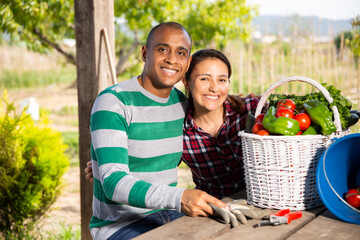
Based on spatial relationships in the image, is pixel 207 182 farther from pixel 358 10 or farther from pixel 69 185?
pixel 69 185

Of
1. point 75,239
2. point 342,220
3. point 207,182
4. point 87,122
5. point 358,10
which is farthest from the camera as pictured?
point 358,10

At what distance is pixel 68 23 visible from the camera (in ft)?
19.6

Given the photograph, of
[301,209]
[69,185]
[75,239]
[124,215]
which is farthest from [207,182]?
[69,185]

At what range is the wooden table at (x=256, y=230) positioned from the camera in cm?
147

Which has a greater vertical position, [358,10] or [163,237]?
[358,10]

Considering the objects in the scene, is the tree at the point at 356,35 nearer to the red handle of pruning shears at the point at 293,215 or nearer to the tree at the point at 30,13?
the tree at the point at 30,13

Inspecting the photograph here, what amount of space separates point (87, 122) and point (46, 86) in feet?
51.0

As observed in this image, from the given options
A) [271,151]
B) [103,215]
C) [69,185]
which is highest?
[271,151]

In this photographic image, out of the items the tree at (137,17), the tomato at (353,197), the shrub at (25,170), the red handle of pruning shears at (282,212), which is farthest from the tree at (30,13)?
the tomato at (353,197)

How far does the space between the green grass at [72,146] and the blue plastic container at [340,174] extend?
6036 millimetres

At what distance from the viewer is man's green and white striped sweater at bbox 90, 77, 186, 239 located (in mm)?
1740

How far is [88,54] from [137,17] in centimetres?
327

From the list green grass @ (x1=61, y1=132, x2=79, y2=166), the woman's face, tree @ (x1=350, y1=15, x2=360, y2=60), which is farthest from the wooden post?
green grass @ (x1=61, y1=132, x2=79, y2=166)

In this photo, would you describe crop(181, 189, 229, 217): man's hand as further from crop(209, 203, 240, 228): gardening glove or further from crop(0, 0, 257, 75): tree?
crop(0, 0, 257, 75): tree
